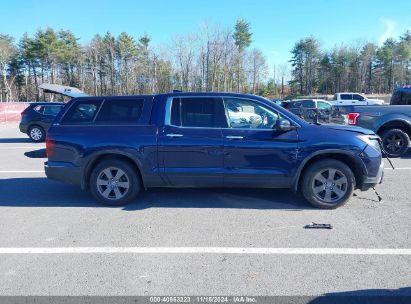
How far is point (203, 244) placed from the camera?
3.92 meters

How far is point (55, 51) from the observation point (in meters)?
67.4

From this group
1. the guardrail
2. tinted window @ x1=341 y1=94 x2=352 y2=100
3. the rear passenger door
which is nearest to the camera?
the rear passenger door

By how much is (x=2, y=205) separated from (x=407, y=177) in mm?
7874

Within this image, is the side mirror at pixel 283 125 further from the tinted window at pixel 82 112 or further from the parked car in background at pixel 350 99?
the parked car in background at pixel 350 99

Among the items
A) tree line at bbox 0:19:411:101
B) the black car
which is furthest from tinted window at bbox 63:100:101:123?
tree line at bbox 0:19:411:101

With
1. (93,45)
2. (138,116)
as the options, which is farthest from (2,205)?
(93,45)

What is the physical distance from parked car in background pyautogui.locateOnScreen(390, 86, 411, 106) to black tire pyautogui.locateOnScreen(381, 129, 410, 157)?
1.97 metres

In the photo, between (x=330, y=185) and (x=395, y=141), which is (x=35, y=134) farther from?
(x=395, y=141)

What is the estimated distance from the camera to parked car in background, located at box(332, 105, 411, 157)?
8.98 metres

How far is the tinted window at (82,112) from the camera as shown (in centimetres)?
534

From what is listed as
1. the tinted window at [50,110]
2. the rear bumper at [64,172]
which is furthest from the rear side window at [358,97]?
the rear bumper at [64,172]

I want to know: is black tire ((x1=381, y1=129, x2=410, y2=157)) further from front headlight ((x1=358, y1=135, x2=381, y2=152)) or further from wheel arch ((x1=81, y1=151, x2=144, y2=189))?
wheel arch ((x1=81, y1=151, x2=144, y2=189))

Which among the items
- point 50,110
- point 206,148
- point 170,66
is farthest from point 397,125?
point 170,66

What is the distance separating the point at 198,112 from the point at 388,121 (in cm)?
648
